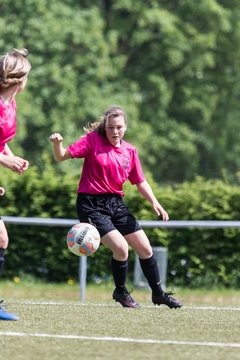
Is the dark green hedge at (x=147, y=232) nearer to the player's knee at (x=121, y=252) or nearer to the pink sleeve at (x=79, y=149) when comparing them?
the player's knee at (x=121, y=252)

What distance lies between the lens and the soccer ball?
32.1ft

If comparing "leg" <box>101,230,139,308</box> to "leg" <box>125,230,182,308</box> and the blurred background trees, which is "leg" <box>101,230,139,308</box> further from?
the blurred background trees

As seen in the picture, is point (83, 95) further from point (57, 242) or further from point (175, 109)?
point (57, 242)

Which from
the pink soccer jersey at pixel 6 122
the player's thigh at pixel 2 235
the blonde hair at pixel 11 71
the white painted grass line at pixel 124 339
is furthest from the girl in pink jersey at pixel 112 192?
the white painted grass line at pixel 124 339

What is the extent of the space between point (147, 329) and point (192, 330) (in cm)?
33

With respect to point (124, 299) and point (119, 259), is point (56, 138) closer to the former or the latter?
point (119, 259)

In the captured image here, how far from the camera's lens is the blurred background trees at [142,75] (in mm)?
30875

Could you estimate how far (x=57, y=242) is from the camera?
16.4 m

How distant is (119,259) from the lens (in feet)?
33.1

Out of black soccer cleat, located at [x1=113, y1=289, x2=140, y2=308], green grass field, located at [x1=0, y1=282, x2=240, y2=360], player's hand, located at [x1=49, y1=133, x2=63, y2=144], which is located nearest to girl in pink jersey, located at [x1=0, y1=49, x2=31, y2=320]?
player's hand, located at [x1=49, y1=133, x2=63, y2=144]

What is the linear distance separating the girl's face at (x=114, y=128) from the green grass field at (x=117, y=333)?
1.54 m

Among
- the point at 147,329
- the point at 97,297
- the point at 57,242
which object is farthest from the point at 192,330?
the point at 57,242

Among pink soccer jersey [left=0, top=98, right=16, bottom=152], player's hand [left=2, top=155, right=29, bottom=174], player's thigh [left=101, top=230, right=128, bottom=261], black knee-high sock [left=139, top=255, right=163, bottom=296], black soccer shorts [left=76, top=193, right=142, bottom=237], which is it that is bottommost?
black knee-high sock [left=139, top=255, right=163, bottom=296]

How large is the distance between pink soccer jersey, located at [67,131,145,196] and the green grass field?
1106mm
